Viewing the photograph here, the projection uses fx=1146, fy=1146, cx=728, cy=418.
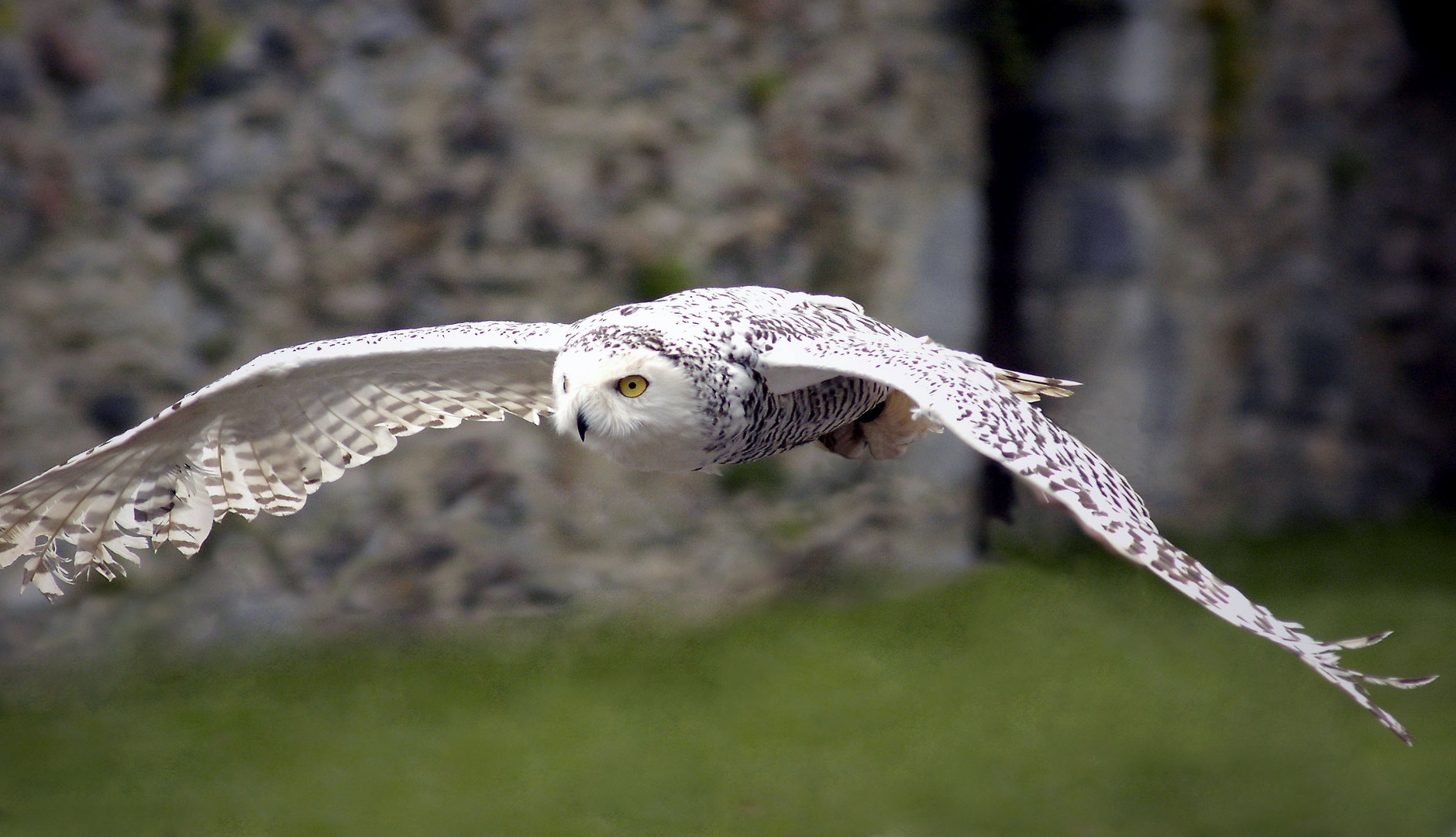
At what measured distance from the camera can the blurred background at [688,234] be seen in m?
3.74

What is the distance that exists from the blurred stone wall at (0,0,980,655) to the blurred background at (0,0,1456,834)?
1cm

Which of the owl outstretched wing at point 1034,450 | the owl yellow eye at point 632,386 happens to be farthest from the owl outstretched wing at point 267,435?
the owl outstretched wing at point 1034,450

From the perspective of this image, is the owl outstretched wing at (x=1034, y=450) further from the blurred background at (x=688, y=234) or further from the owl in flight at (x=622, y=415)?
the blurred background at (x=688, y=234)

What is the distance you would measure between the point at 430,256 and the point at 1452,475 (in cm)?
502

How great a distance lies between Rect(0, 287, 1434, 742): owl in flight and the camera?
175 cm

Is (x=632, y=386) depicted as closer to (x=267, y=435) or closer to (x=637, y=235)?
(x=267, y=435)

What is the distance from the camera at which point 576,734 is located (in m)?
3.88

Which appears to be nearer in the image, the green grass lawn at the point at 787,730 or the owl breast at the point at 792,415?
the owl breast at the point at 792,415

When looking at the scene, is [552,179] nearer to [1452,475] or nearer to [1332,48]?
[1332,48]

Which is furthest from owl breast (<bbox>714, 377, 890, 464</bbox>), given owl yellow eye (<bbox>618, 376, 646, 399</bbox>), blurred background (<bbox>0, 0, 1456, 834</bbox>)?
blurred background (<bbox>0, 0, 1456, 834</bbox>)

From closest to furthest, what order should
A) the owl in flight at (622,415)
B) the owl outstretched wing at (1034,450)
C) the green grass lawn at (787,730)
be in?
the owl outstretched wing at (1034,450)
the owl in flight at (622,415)
the green grass lawn at (787,730)

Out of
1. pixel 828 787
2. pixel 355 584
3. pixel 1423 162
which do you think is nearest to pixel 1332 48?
pixel 1423 162

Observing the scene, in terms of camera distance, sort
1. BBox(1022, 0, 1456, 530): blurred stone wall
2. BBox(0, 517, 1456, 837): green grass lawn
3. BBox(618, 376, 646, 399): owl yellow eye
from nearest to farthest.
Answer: BBox(618, 376, 646, 399): owl yellow eye, BBox(0, 517, 1456, 837): green grass lawn, BBox(1022, 0, 1456, 530): blurred stone wall

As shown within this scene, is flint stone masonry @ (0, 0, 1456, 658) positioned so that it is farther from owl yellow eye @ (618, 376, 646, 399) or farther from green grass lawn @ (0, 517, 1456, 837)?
owl yellow eye @ (618, 376, 646, 399)
